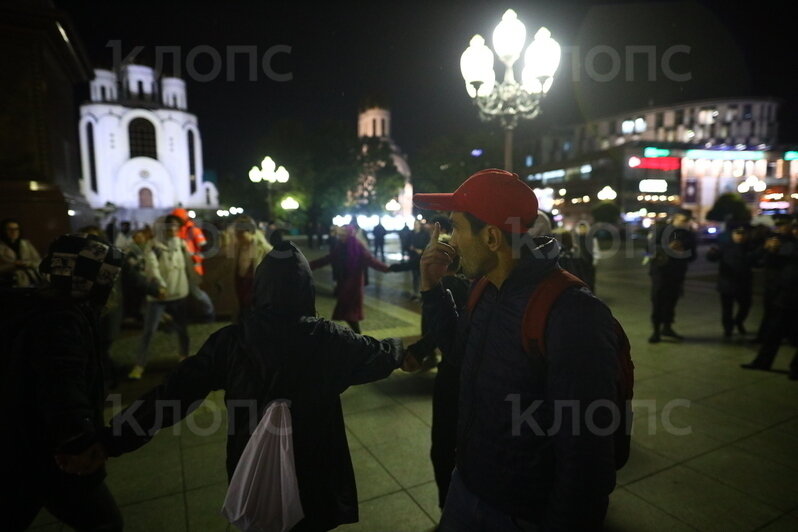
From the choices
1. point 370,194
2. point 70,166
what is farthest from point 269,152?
point 70,166

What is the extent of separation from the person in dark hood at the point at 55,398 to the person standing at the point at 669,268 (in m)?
7.81

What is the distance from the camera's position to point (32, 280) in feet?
19.1

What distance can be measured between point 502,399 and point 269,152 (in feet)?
151

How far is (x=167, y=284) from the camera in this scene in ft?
20.1

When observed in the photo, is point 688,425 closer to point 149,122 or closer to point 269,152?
point 269,152

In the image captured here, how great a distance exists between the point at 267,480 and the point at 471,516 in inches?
31.4

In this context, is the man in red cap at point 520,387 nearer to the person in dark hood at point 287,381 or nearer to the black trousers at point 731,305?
the person in dark hood at point 287,381

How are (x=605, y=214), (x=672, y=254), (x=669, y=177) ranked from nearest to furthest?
1. (x=672, y=254)
2. (x=605, y=214)
3. (x=669, y=177)

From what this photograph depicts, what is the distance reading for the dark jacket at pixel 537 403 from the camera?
138 centimetres

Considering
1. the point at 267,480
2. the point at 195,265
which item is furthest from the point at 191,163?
the point at 267,480

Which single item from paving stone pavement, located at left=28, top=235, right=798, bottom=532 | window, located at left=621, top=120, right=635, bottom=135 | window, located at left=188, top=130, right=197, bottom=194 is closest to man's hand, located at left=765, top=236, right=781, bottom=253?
paving stone pavement, located at left=28, top=235, right=798, bottom=532

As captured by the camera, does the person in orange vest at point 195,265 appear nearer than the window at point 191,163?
Yes

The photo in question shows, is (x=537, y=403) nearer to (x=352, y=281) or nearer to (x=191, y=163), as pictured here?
(x=352, y=281)

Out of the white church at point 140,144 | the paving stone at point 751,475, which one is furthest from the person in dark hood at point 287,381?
the white church at point 140,144
